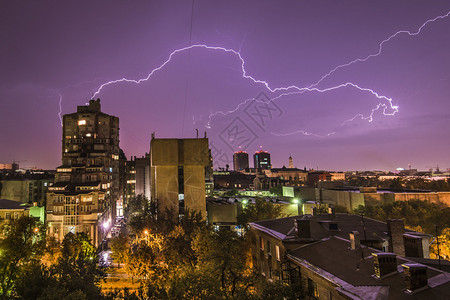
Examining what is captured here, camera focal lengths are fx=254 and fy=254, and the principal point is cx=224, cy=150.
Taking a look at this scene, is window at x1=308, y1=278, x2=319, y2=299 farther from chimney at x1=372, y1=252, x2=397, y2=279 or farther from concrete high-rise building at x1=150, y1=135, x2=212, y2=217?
concrete high-rise building at x1=150, y1=135, x2=212, y2=217

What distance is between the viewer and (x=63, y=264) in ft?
61.8

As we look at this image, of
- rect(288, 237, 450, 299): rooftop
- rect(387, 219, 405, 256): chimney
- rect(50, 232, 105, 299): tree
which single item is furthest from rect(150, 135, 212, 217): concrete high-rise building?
rect(387, 219, 405, 256): chimney

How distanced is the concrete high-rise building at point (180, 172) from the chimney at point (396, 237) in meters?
44.6

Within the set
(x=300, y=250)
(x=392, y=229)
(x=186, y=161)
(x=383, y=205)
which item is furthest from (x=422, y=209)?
(x=186, y=161)

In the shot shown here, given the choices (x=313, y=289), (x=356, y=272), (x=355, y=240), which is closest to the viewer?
(x=356, y=272)

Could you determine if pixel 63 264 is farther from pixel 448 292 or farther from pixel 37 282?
pixel 448 292

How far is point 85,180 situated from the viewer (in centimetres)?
6694

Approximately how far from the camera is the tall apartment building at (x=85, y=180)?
195 feet

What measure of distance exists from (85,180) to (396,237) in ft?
225

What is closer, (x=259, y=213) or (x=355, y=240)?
(x=355, y=240)

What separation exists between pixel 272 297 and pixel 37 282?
12.8 meters

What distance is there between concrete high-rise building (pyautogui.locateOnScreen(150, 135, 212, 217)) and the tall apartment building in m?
15.6

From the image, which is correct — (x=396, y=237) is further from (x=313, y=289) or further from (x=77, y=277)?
(x=77, y=277)

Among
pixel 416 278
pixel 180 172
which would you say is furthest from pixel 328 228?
pixel 180 172
